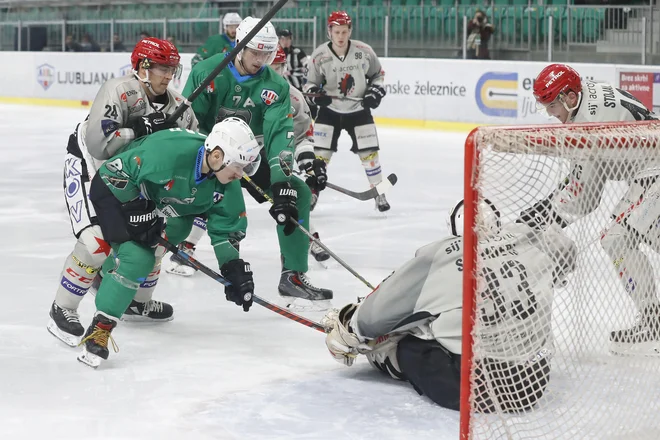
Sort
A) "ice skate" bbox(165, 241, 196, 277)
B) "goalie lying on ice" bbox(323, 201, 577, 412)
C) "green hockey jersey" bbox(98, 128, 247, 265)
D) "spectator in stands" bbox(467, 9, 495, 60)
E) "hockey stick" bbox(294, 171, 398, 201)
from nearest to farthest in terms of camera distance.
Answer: "goalie lying on ice" bbox(323, 201, 577, 412)
"green hockey jersey" bbox(98, 128, 247, 265)
"ice skate" bbox(165, 241, 196, 277)
"hockey stick" bbox(294, 171, 398, 201)
"spectator in stands" bbox(467, 9, 495, 60)

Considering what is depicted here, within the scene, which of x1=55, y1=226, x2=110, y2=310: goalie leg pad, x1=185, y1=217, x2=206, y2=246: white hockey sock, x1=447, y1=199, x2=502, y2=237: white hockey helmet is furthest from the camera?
x1=185, y1=217, x2=206, y2=246: white hockey sock

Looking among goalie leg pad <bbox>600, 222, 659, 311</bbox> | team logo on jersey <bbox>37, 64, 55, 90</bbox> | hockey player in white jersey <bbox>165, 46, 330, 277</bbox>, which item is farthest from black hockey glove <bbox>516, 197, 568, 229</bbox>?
team logo on jersey <bbox>37, 64, 55, 90</bbox>

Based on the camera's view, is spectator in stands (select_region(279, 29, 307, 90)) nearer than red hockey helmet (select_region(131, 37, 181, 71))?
No

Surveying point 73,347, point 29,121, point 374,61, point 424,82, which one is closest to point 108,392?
point 73,347

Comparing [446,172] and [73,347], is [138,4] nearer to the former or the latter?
[446,172]

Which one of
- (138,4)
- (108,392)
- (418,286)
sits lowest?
(108,392)

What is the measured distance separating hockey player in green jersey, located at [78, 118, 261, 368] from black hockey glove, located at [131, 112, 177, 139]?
1.04ft

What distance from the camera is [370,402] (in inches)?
122

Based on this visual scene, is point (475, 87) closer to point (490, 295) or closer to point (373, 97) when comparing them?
point (373, 97)

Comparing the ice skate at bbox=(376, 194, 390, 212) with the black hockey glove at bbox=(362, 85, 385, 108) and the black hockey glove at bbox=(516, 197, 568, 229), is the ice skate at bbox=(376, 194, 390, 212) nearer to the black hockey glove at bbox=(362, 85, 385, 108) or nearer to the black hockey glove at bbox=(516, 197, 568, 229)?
the black hockey glove at bbox=(362, 85, 385, 108)

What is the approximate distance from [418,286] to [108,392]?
3.31ft

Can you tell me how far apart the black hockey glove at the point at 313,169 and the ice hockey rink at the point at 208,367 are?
36 cm

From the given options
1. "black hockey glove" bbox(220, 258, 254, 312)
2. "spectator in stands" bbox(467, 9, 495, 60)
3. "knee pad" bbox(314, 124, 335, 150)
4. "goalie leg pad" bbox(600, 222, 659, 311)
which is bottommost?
"black hockey glove" bbox(220, 258, 254, 312)

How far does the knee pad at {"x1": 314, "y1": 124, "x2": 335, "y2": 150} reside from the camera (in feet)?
22.1
